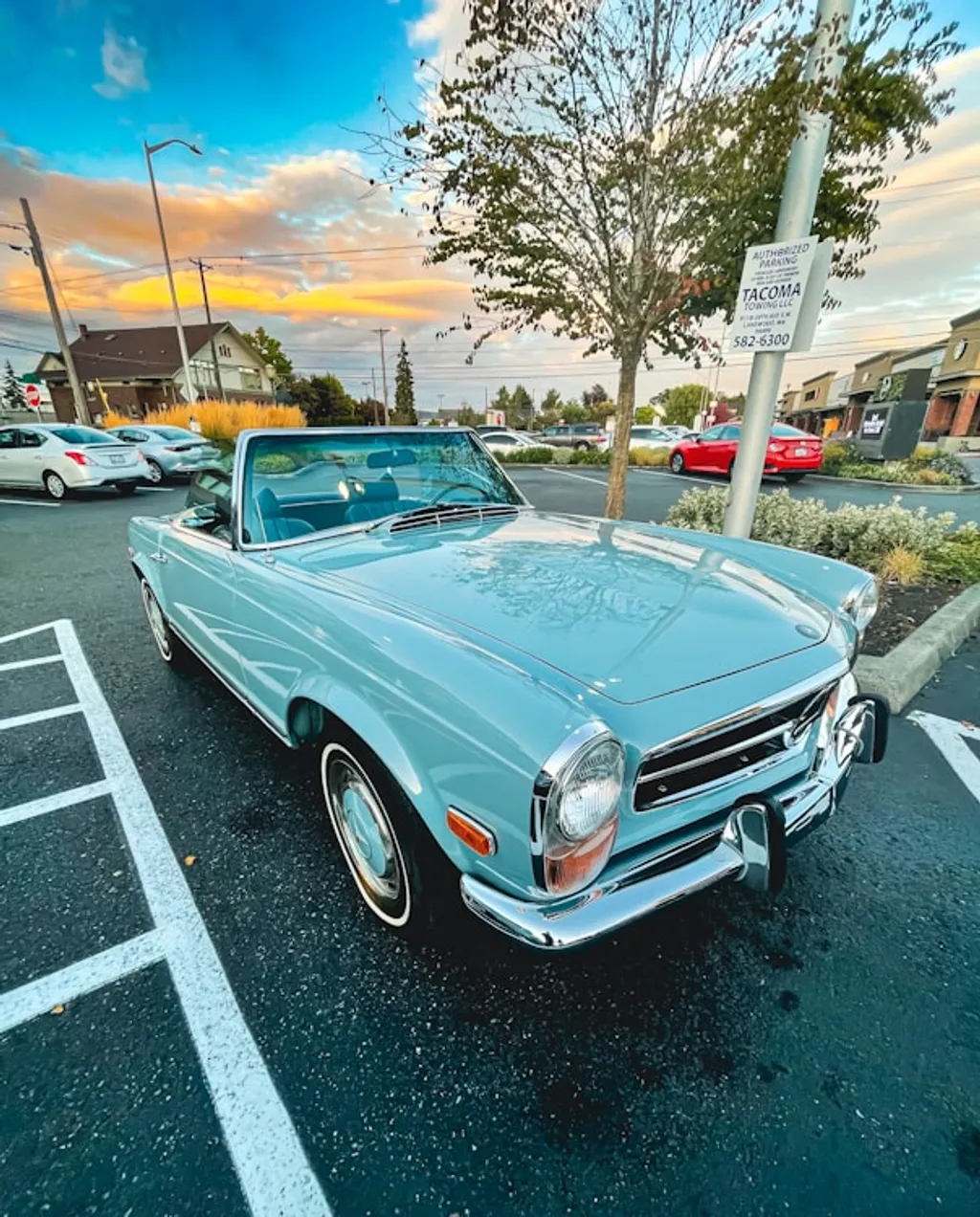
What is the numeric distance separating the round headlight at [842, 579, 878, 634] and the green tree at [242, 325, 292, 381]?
2296 inches

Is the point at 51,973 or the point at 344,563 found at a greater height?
the point at 344,563

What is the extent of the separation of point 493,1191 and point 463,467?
2877 millimetres

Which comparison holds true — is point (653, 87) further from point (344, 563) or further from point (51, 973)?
point (51, 973)

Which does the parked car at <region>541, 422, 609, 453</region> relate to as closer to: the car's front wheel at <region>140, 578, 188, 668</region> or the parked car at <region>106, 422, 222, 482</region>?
the parked car at <region>106, 422, 222, 482</region>

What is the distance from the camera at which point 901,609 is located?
441 cm

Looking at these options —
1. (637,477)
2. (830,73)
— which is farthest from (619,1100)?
(637,477)

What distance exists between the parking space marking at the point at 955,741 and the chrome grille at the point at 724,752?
156cm

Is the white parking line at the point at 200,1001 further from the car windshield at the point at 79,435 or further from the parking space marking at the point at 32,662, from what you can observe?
the car windshield at the point at 79,435

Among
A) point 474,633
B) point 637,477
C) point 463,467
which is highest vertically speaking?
point 463,467

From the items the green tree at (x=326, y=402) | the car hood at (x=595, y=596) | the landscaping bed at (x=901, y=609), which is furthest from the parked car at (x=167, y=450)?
the green tree at (x=326, y=402)

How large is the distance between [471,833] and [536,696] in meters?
0.39

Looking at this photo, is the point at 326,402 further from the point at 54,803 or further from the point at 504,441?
the point at 54,803

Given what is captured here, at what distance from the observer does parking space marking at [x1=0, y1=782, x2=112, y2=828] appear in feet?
7.86

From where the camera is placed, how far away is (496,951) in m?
1.80
